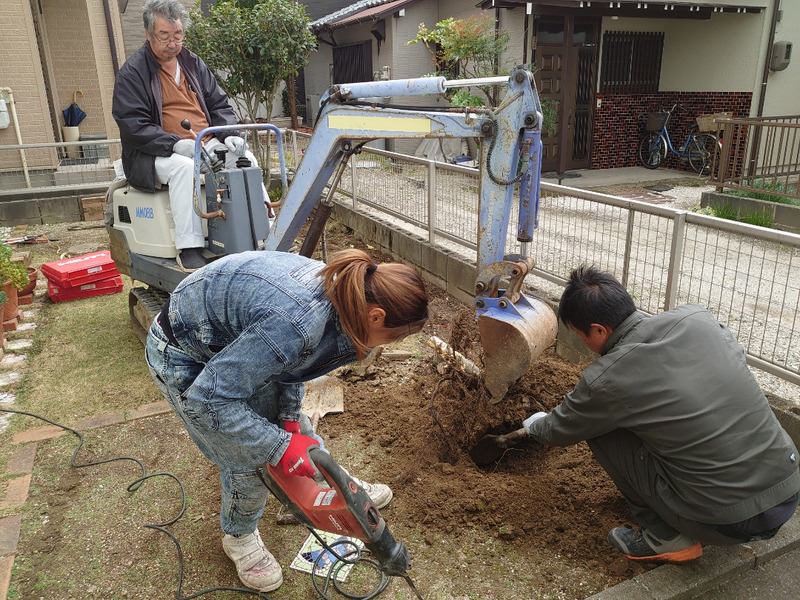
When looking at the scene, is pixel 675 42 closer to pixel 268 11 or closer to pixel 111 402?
pixel 268 11

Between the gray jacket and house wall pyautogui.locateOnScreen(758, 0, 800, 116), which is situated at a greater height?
house wall pyautogui.locateOnScreen(758, 0, 800, 116)

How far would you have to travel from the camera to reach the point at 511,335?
299 centimetres

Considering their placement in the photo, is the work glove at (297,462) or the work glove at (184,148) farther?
the work glove at (184,148)

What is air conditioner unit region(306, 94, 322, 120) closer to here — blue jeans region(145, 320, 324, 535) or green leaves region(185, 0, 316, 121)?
green leaves region(185, 0, 316, 121)

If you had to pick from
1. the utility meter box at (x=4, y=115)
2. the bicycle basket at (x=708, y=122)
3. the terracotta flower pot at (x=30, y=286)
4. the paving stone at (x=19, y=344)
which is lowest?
the paving stone at (x=19, y=344)

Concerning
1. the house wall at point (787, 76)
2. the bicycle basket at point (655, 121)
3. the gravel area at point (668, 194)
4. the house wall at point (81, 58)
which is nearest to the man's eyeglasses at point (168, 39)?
the gravel area at point (668, 194)

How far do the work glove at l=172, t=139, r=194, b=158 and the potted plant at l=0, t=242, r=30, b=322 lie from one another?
2.23 m

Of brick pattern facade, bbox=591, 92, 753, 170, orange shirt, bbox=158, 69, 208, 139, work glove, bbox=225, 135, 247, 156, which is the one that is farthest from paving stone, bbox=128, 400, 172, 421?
brick pattern facade, bbox=591, 92, 753, 170

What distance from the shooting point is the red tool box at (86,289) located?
6.29m

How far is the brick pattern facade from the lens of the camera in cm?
1287

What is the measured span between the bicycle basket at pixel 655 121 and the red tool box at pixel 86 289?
11181mm

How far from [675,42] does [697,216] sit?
11.5 meters

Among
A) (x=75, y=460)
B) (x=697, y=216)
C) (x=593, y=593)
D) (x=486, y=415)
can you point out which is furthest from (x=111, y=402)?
(x=697, y=216)

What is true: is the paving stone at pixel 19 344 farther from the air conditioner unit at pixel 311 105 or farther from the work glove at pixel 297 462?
the air conditioner unit at pixel 311 105
